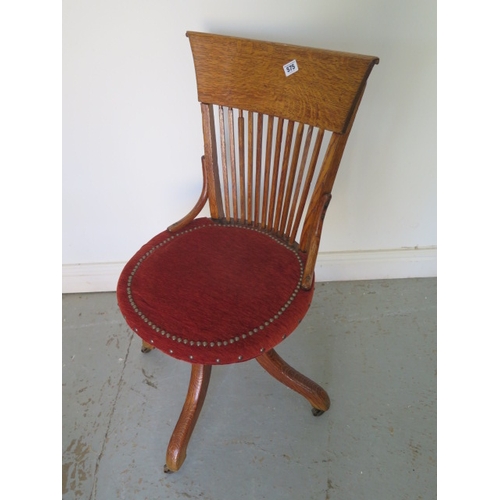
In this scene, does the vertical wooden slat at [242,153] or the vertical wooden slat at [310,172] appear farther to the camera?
the vertical wooden slat at [242,153]

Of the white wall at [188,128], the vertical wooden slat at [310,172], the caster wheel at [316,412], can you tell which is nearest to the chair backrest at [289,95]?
the vertical wooden slat at [310,172]

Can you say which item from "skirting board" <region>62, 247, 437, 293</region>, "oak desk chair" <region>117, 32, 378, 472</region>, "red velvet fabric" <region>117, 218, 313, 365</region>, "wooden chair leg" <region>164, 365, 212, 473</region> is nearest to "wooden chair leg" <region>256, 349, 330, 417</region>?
"oak desk chair" <region>117, 32, 378, 472</region>

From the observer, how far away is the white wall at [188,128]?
1.38m

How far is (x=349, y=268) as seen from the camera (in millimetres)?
1943

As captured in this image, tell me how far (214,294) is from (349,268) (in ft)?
2.91

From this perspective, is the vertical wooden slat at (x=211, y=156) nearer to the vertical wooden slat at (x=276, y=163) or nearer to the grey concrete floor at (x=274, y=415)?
the vertical wooden slat at (x=276, y=163)

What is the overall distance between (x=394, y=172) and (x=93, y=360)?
50.1 inches

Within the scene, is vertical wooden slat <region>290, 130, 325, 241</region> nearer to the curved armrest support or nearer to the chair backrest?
the chair backrest

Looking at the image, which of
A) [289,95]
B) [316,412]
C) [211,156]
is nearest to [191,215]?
[211,156]

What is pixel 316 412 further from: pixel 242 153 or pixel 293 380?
pixel 242 153

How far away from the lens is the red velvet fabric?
3.67 ft

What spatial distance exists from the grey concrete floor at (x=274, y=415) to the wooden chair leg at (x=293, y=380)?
0.07 meters

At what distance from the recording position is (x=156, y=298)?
3.97 ft
